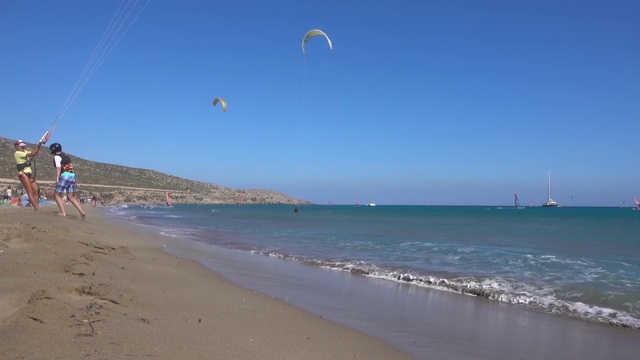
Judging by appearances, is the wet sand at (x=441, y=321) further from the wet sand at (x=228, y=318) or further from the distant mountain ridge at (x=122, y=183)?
the distant mountain ridge at (x=122, y=183)

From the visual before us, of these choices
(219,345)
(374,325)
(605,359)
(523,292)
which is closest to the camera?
(219,345)

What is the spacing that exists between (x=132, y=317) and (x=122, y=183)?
299 ft

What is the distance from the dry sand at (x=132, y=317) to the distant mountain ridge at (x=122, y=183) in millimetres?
45749

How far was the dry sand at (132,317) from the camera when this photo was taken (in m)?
3.24

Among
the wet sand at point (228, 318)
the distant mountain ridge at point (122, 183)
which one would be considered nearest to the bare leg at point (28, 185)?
the wet sand at point (228, 318)

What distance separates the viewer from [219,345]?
12.9 ft

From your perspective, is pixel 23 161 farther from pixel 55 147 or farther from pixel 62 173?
pixel 62 173

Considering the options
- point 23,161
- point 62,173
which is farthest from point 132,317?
point 23,161

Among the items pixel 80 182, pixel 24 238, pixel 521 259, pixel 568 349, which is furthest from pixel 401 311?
pixel 80 182

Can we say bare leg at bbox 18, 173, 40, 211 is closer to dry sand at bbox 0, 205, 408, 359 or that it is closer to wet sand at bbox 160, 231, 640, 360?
dry sand at bbox 0, 205, 408, 359

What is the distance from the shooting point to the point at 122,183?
87438mm

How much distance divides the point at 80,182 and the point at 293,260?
6946 cm

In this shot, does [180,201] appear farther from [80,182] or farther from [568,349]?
[568,349]

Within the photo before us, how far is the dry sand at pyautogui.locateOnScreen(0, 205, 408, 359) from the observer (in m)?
3.24
